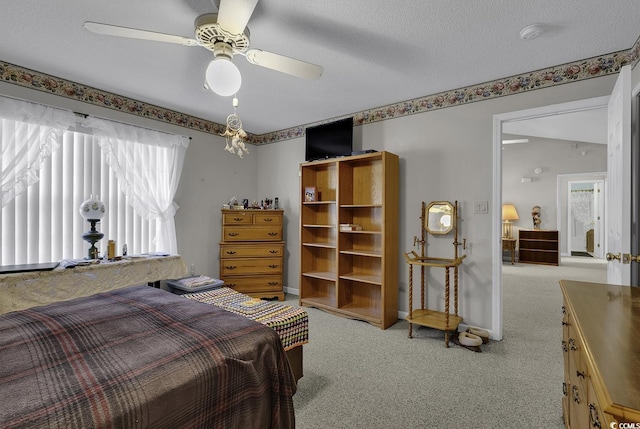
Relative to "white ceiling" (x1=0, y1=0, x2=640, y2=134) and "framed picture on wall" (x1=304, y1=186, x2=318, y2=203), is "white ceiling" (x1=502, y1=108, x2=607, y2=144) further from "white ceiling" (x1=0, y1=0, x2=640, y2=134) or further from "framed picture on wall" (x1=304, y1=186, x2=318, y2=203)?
"framed picture on wall" (x1=304, y1=186, x2=318, y2=203)

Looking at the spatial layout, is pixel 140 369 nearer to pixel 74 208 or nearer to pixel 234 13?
pixel 234 13

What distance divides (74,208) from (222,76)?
8.08 feet

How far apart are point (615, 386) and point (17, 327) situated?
2.21 m

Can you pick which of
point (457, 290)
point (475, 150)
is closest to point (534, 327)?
point (457, 290)

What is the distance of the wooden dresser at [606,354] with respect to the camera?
630 mm

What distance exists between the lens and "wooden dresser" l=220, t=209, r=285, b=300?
3900 millimetres

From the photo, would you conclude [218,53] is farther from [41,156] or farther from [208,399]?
[41,156]

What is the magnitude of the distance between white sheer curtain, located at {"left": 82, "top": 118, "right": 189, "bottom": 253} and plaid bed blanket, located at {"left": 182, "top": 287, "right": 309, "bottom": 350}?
174cm

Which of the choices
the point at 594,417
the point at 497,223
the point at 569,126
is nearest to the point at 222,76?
the point at 594,417

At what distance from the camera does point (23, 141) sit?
2.60m

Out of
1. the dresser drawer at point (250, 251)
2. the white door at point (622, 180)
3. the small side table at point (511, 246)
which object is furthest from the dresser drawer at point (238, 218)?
the small side table at point (511, 246)

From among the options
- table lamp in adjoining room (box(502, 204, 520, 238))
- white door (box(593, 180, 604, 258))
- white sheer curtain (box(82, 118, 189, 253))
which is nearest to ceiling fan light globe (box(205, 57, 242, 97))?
white sheer curtain (box(82, 118, 189, 253))

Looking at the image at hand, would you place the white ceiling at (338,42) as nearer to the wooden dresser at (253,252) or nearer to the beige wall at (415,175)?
the beige wall at (415,175)

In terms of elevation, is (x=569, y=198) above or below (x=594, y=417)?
above
